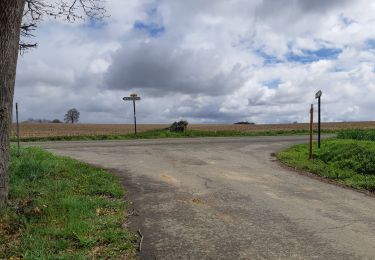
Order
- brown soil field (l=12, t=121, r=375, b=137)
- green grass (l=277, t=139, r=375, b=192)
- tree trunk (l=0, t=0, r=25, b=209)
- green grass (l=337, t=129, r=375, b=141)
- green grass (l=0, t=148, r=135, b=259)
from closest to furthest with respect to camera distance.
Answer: green grass (l=0, t=148, r=135, b=259), tree trunk (l=0, t=0, r=25, b=209), green grass (l=277, t=139, r=375, b=192), green grass (l=337, t=129, r=375, b=141), brown soil field (l=12, t=121, r=375, b=137)

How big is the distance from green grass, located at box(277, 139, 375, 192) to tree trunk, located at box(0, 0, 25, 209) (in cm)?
818

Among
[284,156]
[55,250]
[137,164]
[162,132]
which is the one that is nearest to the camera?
[55,250]

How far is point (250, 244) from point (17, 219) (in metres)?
3.75

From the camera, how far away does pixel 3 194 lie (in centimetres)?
805

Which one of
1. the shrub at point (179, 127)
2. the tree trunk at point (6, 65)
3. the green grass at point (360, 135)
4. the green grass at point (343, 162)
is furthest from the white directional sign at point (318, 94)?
the shrub at point (179, 127)

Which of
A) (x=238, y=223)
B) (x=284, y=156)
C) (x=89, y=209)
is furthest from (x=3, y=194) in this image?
(x=284, y=156)

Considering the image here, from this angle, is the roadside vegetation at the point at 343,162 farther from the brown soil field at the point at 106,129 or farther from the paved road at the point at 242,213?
the brown soil field at the point at 106,129

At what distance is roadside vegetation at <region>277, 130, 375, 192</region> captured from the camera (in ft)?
41.6

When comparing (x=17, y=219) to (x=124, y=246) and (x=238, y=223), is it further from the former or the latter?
(x=238, y=223)

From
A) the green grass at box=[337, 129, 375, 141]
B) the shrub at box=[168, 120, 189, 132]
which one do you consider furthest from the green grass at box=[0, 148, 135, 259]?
the shrub at box=[168, 120, 189, 132]

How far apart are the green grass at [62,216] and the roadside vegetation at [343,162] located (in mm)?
6127

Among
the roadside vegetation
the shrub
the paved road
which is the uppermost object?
the shrub

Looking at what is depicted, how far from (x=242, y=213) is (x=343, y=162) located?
26.5ft

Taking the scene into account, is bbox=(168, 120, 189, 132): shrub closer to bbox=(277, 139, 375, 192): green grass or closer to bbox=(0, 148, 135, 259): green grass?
bbox=(277, 139, 375, 192): green grass
